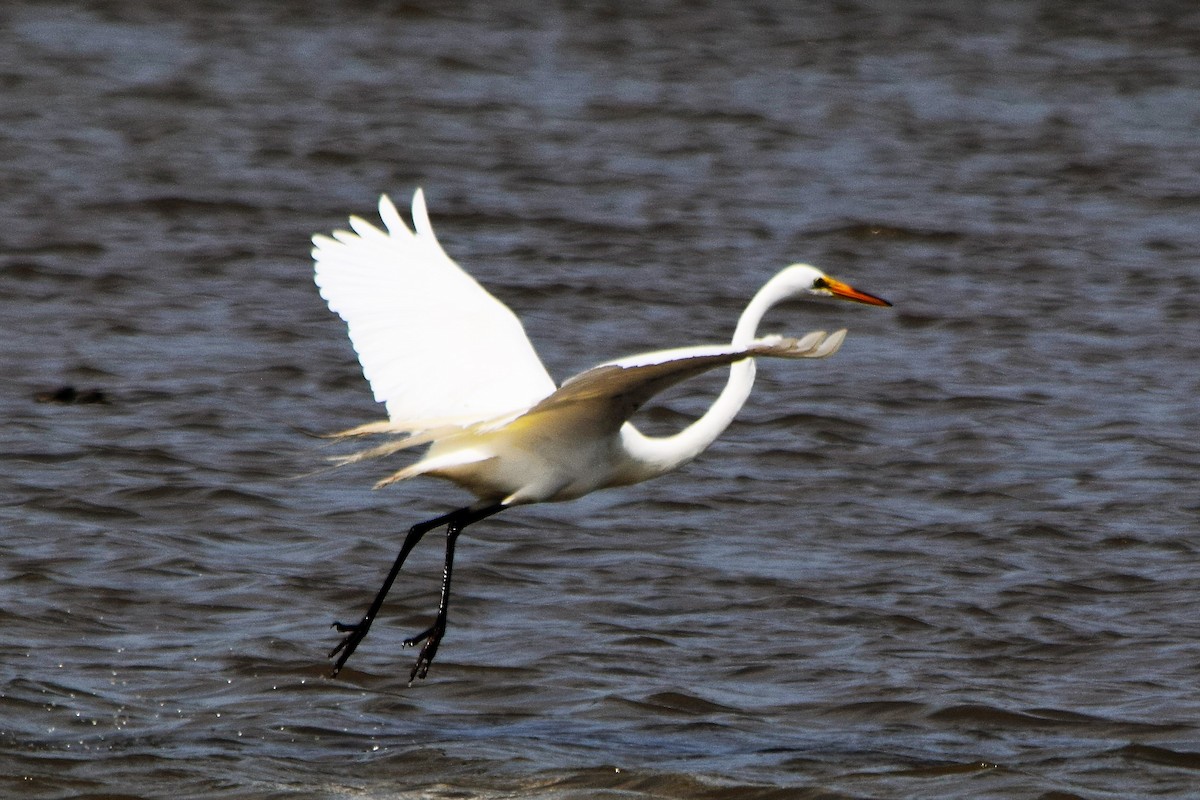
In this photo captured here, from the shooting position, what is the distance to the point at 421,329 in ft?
21.8

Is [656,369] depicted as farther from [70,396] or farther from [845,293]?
[70,396]

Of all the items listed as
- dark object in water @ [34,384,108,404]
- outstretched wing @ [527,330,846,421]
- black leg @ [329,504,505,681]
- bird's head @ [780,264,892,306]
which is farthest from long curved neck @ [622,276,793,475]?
dark object in water @ [34,384,108,404]

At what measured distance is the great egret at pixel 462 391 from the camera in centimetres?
645

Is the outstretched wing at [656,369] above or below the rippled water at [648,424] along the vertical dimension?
above

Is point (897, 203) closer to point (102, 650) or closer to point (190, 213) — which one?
point (190, 213)

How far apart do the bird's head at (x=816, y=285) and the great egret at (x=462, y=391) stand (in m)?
0.03

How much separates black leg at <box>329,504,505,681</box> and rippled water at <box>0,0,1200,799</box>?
0.26 m

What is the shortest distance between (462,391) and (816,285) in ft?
4.01

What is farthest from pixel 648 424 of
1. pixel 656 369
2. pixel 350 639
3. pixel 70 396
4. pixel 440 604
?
pixel 656 369

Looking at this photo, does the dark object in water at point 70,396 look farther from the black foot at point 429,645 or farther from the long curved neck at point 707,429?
the long curved neck at point 707,429

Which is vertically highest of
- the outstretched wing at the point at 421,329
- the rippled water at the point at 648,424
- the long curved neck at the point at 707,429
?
the outstretched wing at the point at 421,329

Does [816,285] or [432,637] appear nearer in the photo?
[432,637]

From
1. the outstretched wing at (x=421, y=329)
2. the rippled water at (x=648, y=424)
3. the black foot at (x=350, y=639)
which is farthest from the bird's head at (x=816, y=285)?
the black foot at (x=350, y=639)

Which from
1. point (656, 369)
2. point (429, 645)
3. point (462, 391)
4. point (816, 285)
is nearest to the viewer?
point (656, 369)
